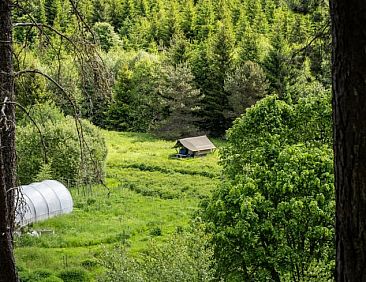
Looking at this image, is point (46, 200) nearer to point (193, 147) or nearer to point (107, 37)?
point (193, 147)

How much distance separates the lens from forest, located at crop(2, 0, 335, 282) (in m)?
7.49

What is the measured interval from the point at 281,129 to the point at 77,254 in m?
7.55

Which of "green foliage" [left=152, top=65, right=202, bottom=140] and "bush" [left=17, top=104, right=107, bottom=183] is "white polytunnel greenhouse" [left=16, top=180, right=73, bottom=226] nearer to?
"bush" [left=17, top=104, right=107, bottom=183]

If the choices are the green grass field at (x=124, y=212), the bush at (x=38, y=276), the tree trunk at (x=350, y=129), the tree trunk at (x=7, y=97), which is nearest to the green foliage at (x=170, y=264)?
the green grass field at (x=124, y=212)

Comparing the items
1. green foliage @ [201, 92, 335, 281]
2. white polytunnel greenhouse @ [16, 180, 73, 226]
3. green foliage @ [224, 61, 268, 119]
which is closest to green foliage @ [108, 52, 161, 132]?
green foliage @ [224, 61, 268, 119]

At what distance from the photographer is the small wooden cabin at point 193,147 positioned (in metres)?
36.1

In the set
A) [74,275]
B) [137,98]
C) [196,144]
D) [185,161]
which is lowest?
[74,275]

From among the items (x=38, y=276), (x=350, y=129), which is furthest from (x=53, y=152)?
(x=350, y=129)

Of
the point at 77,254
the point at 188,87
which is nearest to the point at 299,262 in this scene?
the point at 77,254

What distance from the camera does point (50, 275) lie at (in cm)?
1366

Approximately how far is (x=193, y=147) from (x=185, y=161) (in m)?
2.32

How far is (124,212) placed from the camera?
73.1 ft

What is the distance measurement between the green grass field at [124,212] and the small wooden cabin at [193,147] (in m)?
0.74

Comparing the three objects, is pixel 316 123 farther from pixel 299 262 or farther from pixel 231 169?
pixel 299 262
